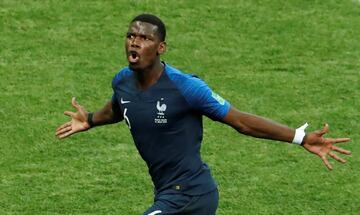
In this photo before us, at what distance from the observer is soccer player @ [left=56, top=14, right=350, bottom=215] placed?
8938 mm

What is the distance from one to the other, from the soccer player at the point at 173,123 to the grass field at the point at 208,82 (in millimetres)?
2795

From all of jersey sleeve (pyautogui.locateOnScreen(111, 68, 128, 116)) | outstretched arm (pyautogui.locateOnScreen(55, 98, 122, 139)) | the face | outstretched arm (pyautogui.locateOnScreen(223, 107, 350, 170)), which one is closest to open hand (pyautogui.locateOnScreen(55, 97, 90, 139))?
outstretched arm (pyautogui.locateOnScreen(55, 98, 122, 139))

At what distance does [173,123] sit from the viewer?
902cm

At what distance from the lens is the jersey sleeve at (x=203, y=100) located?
29.2ft

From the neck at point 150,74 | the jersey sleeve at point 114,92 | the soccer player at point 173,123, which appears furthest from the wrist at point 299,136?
the jersey sleeve at point 114,92

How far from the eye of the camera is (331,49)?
54.1 ft

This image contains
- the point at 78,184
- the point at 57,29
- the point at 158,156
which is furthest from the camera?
the point at 57,29

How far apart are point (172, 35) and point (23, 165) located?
180 inches

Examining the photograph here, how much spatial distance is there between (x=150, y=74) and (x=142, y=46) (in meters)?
0.28

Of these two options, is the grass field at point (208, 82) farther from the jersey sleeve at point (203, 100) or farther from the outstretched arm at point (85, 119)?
the jersey sleeve at point (203, 100)

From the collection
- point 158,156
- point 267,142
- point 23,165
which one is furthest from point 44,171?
point 158,156

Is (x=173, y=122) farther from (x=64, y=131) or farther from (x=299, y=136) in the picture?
(x=64, y=131)

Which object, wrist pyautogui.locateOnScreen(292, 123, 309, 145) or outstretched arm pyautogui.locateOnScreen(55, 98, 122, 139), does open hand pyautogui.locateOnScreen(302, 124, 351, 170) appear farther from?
outstretched arm pyautogui.locateOnScreen(55, 98, 122, 139)

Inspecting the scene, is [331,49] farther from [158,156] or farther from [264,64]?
[158,156]
